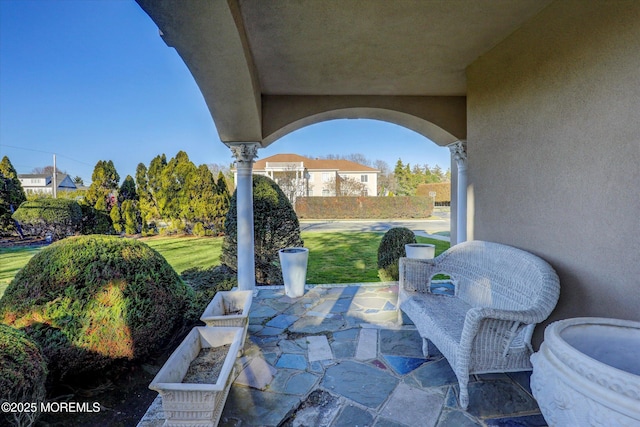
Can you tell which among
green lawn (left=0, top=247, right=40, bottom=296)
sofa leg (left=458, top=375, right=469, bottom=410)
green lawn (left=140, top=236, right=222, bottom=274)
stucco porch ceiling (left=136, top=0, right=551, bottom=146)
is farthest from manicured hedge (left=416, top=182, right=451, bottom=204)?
sofa leg (left=458, top=375, right=469, bottom=410)

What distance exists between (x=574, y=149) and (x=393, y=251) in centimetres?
314

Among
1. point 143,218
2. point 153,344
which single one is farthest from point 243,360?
point 143,218

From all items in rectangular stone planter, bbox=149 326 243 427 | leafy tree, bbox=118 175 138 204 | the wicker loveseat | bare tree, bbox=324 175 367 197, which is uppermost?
bare tree, bbox=324 175 367 197

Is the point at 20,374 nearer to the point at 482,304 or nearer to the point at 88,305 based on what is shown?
the point at 88,305

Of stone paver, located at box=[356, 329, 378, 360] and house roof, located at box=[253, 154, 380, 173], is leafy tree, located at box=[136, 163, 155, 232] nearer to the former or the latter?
stone paver, located at box=[356, 329, 378, 360]

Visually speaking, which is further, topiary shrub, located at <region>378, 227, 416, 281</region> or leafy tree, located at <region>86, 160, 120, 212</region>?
leafy tree, located at <region>86, 160, 120, 212</region>

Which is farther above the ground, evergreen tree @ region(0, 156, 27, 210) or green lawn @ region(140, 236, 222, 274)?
evergreen tree @ region(0, 156, 27, 210)

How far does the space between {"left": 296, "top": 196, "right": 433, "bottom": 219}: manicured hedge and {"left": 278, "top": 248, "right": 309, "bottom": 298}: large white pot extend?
569 inches

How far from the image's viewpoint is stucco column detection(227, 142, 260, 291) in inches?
165

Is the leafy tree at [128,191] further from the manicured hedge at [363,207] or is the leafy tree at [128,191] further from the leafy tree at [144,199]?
the manicured hedge at [363,207]

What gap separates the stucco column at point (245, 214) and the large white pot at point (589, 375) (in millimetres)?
3526

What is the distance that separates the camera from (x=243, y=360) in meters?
2.48

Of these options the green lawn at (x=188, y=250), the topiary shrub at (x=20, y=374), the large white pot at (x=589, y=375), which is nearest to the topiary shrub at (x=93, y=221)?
the green lawn at (x=188, y=250)

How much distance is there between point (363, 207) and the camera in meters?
18.8
